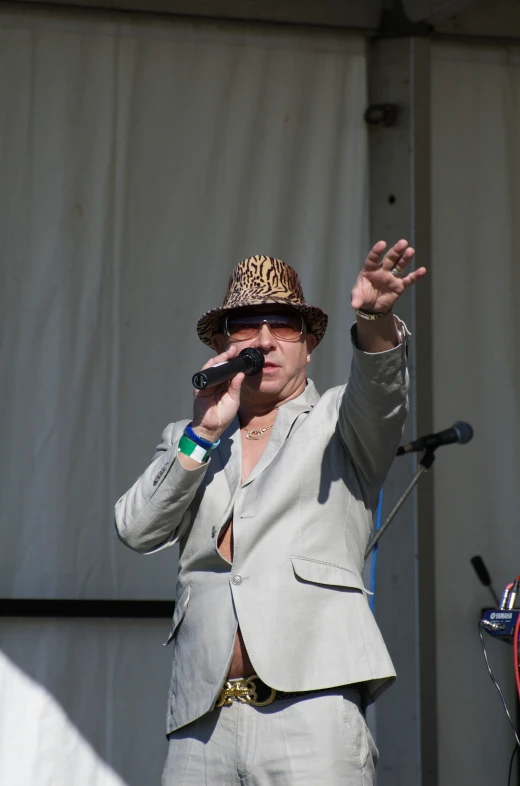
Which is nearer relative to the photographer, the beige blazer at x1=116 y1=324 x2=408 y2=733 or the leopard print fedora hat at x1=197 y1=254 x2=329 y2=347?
the beige blazer at x1=116 y1=324 x2=408 y2=733

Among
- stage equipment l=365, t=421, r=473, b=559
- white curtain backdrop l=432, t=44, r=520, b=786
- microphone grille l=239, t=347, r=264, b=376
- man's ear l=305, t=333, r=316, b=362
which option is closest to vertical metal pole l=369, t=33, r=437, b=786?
white curtain backdrop l=432, t=44, r=520, b=786

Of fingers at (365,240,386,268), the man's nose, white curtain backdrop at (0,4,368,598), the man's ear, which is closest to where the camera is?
fingers at (365,240,386,268)

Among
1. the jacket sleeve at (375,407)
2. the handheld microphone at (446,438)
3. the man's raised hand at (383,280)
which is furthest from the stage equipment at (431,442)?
the man's raised hand at (383,280)

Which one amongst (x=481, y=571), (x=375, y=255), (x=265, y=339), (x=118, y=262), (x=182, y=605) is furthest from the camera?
(x=118, y=262)

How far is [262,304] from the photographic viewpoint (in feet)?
7.92

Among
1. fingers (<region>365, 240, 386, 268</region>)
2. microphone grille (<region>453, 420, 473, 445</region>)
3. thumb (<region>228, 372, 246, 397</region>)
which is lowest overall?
microphone grille (<region>453, 420, 473, 445</region>)

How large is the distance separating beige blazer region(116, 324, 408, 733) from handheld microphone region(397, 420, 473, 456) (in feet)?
2.62

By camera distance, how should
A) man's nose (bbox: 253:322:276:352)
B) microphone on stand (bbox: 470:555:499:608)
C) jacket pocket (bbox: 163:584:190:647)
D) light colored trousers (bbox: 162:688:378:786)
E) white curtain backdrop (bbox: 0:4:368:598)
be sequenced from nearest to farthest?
light colored trousers (bbox: 162:688:378:786) < jacket pocket (bbox: 163:584:190:647) < man's nose (bbox: 253:322:276:352) < microphone on stand (bbox: 470:555:499:608) < white curtain backdrop (bbox: 0:4:368:598)

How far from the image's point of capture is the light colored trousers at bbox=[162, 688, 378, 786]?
2027 mm

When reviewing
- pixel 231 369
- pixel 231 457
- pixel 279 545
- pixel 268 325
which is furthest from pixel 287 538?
pixel 268 325

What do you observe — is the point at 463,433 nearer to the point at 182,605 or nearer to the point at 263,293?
the point at 263,293

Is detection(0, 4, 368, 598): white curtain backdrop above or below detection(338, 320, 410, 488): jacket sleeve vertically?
above

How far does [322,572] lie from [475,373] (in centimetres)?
195

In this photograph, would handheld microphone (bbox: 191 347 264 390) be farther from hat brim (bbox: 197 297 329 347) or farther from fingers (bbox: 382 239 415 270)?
fingers (bbox: 382 239 415 270)
